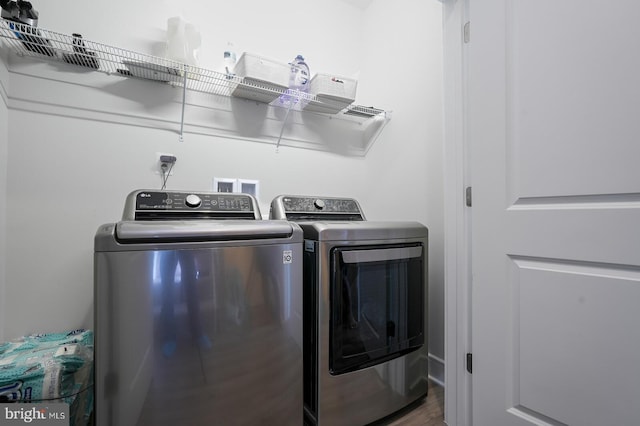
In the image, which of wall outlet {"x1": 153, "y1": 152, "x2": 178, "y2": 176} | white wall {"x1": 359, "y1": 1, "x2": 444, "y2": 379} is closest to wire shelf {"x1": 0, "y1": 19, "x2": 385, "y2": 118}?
wall outlet {"x1": 153, "y1": 152, "x2": 178, "y2": 176}

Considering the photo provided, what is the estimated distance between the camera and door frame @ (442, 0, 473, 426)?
1304mm

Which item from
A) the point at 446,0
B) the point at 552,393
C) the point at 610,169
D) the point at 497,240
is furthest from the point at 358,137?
the point at 552,393

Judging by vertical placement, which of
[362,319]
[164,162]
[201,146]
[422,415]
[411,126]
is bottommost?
[422,415]

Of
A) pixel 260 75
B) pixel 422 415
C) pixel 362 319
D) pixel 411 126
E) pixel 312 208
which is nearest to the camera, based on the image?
pixel 362 319

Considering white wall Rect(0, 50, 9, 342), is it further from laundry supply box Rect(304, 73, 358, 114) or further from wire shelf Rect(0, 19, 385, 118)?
laundry supply box Rect(304, 73, 358, 114)

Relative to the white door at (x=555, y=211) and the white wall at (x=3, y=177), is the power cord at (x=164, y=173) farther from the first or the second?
the white door at (x=555, y=211)

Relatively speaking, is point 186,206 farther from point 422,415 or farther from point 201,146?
point 422,415

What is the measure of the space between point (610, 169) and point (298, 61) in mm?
1700

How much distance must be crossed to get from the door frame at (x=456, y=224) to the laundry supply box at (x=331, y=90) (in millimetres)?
659

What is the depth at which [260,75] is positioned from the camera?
1625mm

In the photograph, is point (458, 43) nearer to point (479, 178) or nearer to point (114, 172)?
point (479, 178)

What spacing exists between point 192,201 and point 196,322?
0.59 m

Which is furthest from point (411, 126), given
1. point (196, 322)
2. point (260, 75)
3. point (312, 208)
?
point (196, 322)

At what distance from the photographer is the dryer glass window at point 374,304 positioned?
4.03 feet
